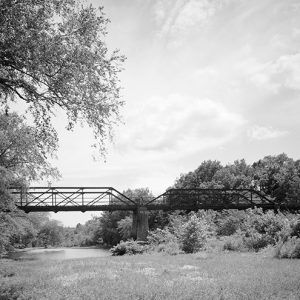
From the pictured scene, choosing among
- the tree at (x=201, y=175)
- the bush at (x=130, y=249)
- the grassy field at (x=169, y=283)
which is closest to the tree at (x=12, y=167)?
the bush at (x=130, y=249)

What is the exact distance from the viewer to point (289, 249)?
14.8 m

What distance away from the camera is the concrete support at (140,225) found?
102 ft

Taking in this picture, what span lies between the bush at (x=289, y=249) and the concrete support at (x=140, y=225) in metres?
17.1

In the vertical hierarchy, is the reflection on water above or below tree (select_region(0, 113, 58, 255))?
below

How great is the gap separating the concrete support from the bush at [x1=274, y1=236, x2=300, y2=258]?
17095 mm

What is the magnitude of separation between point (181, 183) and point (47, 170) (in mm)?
60354

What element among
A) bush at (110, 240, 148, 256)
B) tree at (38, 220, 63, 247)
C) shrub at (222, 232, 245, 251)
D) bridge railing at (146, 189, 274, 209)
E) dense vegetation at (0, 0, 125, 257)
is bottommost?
tree at (38, 220, 63, 247)

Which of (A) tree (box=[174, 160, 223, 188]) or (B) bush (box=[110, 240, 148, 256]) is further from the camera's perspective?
(A) tree (box=[174, 160, 223, 188])

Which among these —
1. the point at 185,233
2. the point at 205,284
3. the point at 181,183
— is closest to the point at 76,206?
the point at 185,233

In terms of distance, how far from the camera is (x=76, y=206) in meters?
31.2

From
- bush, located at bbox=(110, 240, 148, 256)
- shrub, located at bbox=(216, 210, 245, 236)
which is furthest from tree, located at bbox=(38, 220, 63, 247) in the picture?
shrub, located at bbox=(216, 210, 245, 236)

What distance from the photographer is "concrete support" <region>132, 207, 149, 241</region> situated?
30972 mm

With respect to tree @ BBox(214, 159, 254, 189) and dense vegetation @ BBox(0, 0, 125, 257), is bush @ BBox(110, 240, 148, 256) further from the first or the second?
tree @ BBox(214, 159, 254, 189)

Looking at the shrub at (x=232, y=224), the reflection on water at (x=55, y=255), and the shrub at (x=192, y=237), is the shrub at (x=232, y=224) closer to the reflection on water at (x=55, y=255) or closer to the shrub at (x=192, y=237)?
the shrub at (x=192, y=237)
